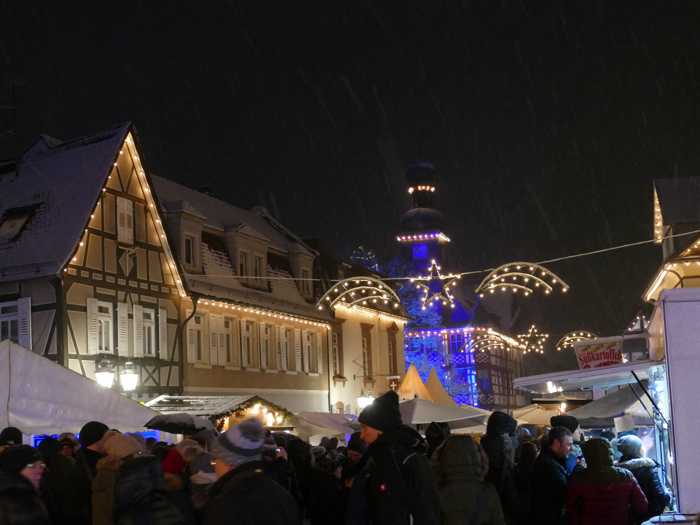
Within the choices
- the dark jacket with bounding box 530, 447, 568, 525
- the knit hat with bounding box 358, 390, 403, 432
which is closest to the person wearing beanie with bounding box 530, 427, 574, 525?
the dark jacket with bounding box 530, 447, 568, 525

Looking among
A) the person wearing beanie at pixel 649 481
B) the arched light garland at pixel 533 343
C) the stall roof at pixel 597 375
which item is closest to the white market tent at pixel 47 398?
the stall roof at pixel 597 375

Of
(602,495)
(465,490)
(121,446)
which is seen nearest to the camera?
(465,490)

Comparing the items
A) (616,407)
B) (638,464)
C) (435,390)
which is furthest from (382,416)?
(435,390)

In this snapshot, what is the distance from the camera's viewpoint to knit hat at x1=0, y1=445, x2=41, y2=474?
21.8 ft

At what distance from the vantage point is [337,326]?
4222 centimetres

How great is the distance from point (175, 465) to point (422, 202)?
8672 centimetres

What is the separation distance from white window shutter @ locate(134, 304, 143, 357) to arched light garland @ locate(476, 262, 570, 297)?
1112 cm

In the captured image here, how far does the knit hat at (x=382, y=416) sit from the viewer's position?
262 inches

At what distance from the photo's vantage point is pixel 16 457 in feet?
22.2

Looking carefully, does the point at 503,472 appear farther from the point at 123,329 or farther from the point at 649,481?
the point at 123,329

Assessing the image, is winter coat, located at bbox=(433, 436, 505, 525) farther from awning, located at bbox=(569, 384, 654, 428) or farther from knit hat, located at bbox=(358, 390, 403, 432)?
awning, located at bbox=(569, 384, 654, 428)

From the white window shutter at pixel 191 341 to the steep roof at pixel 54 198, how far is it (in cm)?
542

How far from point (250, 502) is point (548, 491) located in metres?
5.59

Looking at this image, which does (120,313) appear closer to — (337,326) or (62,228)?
(62,228)
